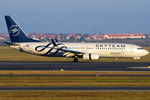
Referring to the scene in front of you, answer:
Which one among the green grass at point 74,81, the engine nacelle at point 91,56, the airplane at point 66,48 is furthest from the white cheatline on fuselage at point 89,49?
the green grass at point 74,81

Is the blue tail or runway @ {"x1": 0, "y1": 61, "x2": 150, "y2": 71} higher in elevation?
the blue tail

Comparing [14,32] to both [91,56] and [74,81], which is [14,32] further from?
[74,81]

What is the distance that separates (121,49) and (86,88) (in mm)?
38638

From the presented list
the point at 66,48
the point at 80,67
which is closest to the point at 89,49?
the point at 66,48

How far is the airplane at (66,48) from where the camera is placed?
70438 mm

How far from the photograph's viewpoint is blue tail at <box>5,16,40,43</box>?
72250 mm

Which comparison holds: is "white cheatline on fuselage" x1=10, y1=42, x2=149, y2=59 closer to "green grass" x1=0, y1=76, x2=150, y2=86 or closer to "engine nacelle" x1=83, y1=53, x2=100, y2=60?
"engine nacelle" x1=83, y1=53, x2=100, y2=60

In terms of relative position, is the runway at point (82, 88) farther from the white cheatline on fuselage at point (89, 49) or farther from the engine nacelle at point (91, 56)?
the white cheatline on fuselage at point (89, 49)
